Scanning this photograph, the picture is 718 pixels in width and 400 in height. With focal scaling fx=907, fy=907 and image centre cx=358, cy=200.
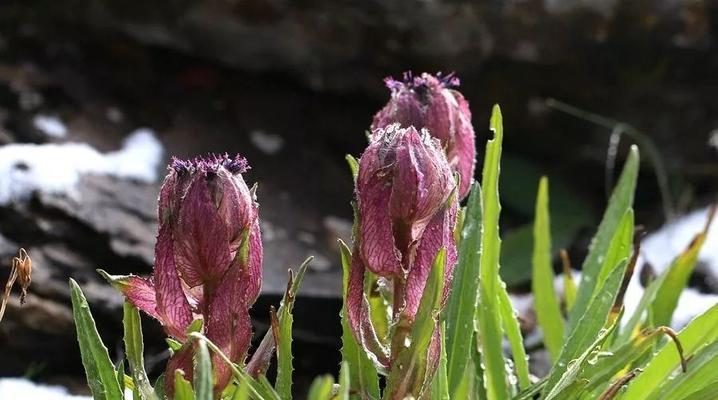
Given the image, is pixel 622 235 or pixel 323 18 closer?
pixel 622 235

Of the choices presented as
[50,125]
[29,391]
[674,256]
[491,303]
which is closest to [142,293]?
[491,303]

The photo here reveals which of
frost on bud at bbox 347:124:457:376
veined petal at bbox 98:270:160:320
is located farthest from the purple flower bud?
veined petal at bbox 98:270:160:320

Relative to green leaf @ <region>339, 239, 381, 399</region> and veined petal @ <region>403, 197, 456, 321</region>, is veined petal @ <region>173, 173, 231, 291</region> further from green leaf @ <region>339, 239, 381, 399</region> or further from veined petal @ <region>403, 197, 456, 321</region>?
green leaf @ <region>339, 239, 381, 399</region>

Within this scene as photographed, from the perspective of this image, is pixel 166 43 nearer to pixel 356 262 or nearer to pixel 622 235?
pixel 622 235

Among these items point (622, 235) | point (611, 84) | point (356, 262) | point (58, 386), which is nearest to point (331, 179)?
point (611, 84)

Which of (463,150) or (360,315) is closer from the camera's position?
(360,315)

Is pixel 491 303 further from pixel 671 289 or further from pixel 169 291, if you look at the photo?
pixel 169 291
